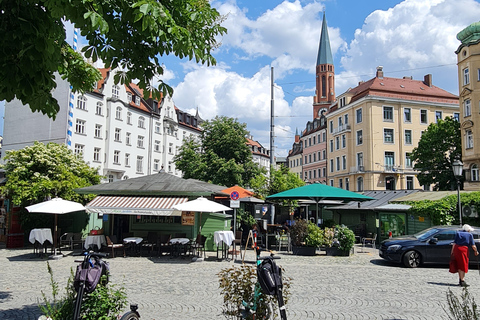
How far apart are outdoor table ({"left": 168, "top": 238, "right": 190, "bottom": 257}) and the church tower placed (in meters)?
79.4

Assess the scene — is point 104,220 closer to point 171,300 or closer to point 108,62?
point 171,300

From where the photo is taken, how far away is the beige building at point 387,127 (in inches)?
2111

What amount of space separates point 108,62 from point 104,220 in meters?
15.8

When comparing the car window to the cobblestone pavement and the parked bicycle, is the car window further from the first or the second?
the parked bicycle

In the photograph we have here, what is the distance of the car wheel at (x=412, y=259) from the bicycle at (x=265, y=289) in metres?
11.1

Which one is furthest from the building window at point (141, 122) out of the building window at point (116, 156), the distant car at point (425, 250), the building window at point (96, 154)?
the distant car at point (425, 250)

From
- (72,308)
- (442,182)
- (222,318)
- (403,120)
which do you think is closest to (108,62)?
(72,308)

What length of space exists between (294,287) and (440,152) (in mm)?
40374

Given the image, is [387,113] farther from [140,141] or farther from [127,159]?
[127,159]

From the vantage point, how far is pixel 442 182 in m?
45.0

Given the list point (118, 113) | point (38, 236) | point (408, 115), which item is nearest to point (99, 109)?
point (118, 113)

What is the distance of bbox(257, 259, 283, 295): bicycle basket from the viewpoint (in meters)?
5.15

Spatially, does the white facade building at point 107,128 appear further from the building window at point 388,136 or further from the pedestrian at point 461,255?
the building window at point 388,136

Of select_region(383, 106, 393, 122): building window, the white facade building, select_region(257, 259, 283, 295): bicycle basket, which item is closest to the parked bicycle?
select_region(257, 259, 283, 295): bicycle basket
